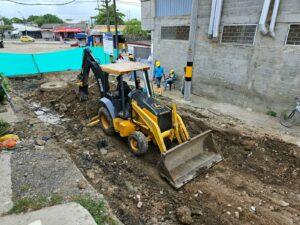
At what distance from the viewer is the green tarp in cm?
1374

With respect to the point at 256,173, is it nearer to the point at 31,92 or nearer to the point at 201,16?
the point at 201,16

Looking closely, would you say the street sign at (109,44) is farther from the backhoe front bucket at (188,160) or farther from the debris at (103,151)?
the backhoe front bucket at (188,160)

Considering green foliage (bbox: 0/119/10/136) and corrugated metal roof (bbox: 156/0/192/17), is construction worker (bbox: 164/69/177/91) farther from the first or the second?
green foliage (bbox: 0/119/10/136)

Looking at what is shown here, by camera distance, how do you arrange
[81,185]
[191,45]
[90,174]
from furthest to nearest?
[191,45], [90,174], [81,185]

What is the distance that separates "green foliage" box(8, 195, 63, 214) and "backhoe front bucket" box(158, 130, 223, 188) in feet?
7.26

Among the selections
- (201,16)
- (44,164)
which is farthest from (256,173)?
(201,16)

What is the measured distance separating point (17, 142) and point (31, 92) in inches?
253

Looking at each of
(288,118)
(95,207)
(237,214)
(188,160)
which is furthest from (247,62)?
(95,207)

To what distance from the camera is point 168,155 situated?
484cm

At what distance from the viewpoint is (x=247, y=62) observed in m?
8.68

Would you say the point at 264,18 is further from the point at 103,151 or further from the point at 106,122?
the point at 103,151

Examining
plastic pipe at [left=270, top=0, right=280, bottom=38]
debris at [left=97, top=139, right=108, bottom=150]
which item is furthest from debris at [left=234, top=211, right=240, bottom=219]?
plastic pipe at [left=270, top=0, right=280, bottom=38]

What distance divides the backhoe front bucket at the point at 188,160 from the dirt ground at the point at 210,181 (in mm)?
187

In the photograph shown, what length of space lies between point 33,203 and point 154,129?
283cm
